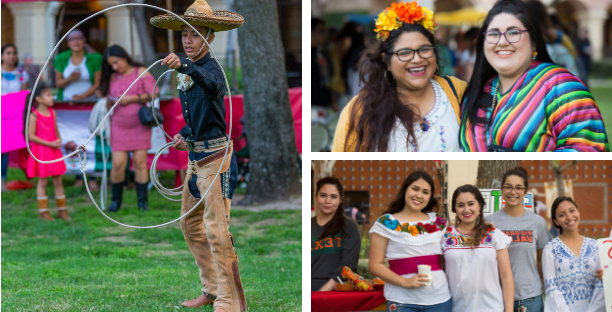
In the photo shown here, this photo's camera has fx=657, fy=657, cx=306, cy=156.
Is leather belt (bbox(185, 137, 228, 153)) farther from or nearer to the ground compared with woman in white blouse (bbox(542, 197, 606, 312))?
farther from the ground

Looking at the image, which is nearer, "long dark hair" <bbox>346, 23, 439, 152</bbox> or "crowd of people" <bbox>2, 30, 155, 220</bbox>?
"long dark hair" <bbox>346, 23, 439, 152</bbox>

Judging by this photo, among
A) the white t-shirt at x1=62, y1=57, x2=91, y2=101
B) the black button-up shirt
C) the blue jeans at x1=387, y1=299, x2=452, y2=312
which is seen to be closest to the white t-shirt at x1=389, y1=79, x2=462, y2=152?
the blue jeans at x1=387, y1=299, x2=452, y2=312

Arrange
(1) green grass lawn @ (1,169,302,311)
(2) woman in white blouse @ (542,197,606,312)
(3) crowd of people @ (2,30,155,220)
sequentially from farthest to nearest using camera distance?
(3) crowd of people @ (2,30,155,220)
(1) green grass lawn @ (1,169,302,311)
(2) woman in white blouse @ (542,197,606,312)

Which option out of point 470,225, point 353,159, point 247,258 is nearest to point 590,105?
point 470,225

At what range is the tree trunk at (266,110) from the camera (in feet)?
22.2

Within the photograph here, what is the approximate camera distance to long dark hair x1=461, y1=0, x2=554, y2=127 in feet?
11.5

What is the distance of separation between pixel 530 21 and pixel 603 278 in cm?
139

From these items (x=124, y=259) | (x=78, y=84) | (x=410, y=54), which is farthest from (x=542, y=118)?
(x=78, y=84)

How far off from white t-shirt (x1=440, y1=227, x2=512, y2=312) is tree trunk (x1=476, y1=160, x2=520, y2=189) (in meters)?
0.27

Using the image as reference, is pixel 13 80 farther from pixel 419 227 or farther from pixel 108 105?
pixel 419 227

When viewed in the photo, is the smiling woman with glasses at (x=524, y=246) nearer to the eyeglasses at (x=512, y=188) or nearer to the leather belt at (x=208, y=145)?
the eyeglasses at (x=512, y=188)

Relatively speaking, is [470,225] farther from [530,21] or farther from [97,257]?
[97,257]

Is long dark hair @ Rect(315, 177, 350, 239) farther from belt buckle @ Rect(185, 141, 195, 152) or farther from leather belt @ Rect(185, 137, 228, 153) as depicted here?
belt buckle @ Rect(185, 141, 195, 152)

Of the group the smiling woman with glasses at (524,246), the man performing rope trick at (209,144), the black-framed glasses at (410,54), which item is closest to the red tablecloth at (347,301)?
the man performing rope trick at (209,144)
